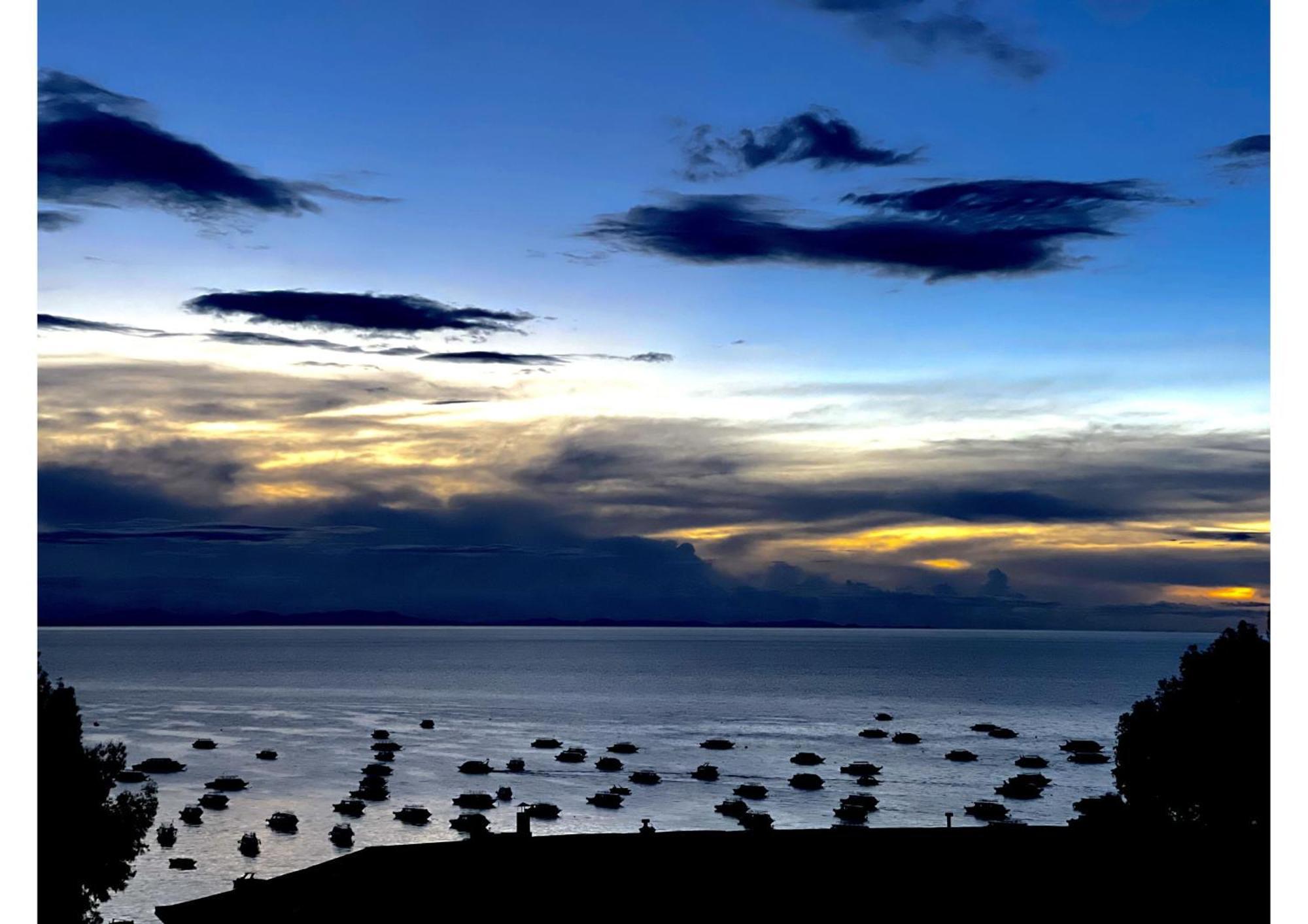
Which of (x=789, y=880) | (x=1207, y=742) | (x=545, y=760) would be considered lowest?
(x=545, y=760)

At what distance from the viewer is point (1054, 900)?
1830 cm

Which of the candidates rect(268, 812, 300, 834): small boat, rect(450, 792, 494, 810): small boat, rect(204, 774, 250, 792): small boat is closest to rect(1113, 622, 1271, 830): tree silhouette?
rect(450, 792, 494, 810): small boat

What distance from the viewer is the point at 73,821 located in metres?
33.7

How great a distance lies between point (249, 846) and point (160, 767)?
140 ft

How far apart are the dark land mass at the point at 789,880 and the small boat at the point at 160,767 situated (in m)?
103

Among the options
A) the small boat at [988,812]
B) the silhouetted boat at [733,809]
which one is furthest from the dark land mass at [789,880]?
the small boat at [988,812]

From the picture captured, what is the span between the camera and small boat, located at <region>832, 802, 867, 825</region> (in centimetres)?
8712

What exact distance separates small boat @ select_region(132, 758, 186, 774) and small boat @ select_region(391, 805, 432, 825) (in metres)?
37.5

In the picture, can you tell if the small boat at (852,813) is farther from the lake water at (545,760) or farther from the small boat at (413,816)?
the small boat at (413,816)

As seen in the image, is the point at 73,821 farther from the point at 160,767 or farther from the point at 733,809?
the point at 160,767

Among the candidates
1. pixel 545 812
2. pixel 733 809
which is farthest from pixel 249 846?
pixel 733 809

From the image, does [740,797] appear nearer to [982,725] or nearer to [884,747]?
[884,747]

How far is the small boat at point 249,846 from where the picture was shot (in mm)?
76625
